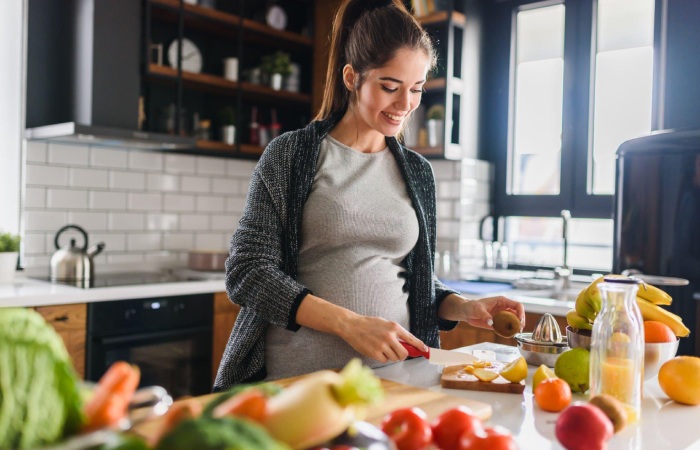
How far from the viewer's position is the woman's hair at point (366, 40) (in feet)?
5.13

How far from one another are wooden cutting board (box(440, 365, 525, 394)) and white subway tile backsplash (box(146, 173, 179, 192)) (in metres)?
2.58

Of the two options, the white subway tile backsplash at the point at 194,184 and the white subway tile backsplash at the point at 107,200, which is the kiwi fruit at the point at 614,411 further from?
the white subway tile backsplash at the point at 194,184

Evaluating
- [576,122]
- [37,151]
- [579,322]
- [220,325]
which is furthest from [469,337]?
[37,151]

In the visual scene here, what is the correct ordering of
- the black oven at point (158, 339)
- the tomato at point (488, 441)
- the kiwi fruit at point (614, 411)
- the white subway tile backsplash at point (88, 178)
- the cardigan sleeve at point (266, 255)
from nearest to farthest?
the tomato at point (488, 441)
the kiwi fruit at point (614, 411)
the cardigan sleeve at point (266, 255)
the black oven at point (158, 339)
the white subway tile backsplash at point (88, 178)

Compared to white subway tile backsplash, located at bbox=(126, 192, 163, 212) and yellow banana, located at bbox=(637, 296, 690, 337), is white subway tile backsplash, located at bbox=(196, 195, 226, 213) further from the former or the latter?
yellow banana, located at bbox=(637, 296, 690, 337)

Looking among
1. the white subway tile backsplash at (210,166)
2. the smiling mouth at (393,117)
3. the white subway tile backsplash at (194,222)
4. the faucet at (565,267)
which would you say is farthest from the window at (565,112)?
the smiling mouth at (393,117)

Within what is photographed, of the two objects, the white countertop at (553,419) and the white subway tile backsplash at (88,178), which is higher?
the white subway tile backsplash at (88,178)

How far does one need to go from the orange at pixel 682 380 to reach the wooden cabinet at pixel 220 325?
2.19m

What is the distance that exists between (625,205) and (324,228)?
1.49 meters

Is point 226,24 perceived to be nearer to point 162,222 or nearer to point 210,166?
point 210,166

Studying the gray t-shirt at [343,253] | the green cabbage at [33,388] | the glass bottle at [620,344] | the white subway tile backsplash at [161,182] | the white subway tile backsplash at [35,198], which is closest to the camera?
the green cabbage at [33,388]

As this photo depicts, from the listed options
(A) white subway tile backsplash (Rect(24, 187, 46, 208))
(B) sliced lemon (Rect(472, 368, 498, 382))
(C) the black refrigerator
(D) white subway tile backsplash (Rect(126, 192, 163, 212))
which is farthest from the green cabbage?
(D) white subway tile backsplash (Rect(126, 192, 163, 212))

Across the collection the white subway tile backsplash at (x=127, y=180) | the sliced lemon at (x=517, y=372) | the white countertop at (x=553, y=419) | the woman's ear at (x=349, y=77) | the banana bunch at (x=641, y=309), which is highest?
the woman's ear at (x=349, y=77)

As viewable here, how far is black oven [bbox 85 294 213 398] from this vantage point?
274 cm
